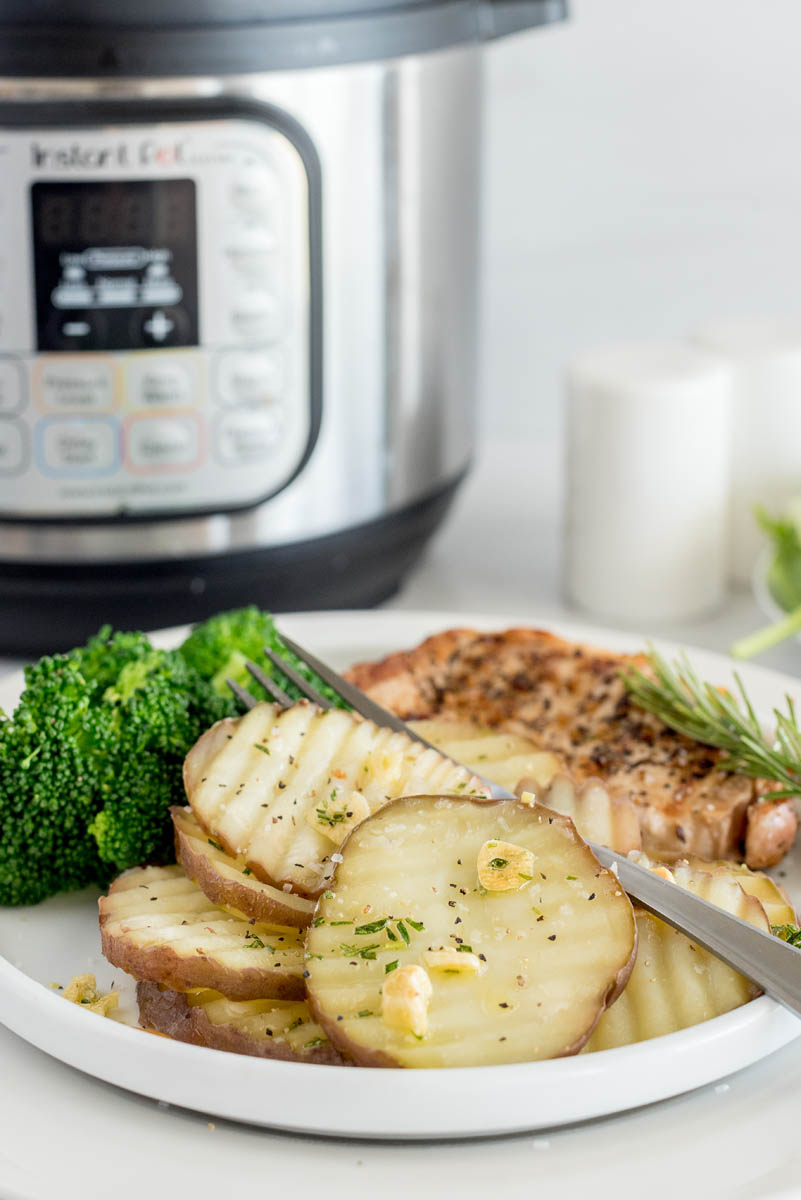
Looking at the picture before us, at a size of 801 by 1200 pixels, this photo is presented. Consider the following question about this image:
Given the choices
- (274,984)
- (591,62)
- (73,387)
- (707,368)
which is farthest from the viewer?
(591,62)

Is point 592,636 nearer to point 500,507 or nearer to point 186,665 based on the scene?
point 186,665

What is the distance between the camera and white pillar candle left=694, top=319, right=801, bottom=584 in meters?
1.64

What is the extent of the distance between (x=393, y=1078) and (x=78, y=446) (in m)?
0.75

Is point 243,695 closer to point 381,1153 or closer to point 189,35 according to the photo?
point 381,1153

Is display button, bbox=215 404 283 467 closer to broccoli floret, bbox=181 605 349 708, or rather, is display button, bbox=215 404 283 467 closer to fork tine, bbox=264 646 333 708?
broccoli floret, bbox=181 605 349 708

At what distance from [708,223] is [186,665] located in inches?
46.2

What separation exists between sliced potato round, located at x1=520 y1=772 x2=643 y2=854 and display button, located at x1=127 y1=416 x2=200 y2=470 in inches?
19.9

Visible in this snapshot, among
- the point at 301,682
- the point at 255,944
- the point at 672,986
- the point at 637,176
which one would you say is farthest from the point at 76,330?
the point at 637,176

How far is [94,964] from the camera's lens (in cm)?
90

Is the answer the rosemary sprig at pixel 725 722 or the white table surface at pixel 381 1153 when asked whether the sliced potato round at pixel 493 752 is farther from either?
the white table surface at pixel 381 1153

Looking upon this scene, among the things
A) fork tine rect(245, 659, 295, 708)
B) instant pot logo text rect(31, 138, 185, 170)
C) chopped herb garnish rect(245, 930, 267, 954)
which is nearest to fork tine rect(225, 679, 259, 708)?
fork tine rect(245, 659, 295, 708)

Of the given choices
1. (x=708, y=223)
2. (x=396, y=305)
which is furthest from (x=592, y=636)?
(x=708, y=223)

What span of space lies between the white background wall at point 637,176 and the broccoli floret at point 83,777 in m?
1.16

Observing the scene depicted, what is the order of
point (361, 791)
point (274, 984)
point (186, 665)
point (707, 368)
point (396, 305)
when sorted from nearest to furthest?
point (274, 984) < point (361, 791) < point (186, 665) < point (396, 305) < point (707, 368)
